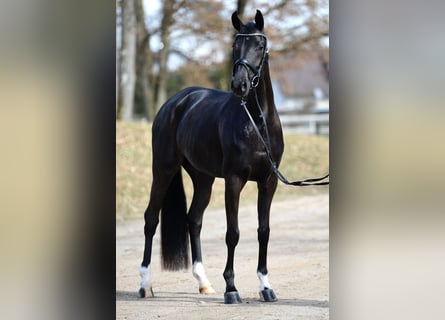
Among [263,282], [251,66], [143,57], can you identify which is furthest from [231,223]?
[143,57]

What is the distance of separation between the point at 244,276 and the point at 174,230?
944mm

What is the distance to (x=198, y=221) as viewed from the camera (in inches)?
208

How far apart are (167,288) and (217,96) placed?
1.40 metres

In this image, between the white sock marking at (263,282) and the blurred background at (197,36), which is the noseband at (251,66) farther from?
the blurred background at (197,36)

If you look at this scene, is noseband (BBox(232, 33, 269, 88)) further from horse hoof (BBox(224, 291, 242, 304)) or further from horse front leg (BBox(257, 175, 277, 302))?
horse hoof (BBox(224, 291, 242, 304))

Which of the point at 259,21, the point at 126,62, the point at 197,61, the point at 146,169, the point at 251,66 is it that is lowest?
the point at 146,169

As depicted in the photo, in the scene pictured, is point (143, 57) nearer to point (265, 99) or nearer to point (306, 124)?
point (306, 124)

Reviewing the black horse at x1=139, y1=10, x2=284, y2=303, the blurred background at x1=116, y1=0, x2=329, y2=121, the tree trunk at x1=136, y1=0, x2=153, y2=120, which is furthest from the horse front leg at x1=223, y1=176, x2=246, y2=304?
the tree trunk at x1=136, y1=0, x2=153, y2=120

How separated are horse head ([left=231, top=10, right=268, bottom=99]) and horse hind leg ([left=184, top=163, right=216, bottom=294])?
1240 millimetres

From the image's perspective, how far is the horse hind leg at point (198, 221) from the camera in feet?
16.8
